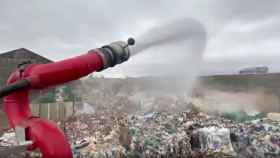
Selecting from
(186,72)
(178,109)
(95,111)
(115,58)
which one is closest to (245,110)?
(178,109)

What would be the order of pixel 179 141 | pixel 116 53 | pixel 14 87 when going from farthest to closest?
pixel 179 141 → pixel 116 53 → pixel 14 87

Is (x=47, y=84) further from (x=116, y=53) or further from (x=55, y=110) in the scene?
(x=55, y=110)

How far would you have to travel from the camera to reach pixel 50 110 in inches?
359

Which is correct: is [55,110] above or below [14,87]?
below

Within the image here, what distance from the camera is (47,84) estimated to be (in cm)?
195

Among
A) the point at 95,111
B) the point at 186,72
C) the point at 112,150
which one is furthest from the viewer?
the point at 95,111

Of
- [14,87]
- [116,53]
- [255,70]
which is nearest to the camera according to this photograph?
[14,87]

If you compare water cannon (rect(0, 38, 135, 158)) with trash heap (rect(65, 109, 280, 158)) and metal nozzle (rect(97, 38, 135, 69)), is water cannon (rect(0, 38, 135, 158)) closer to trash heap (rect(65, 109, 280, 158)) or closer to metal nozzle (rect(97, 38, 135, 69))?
metal nozzle (rect(97, 38, 135, 69))

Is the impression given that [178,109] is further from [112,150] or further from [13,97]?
[13,97]

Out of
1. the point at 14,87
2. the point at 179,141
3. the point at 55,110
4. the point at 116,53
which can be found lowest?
the point at 179,141

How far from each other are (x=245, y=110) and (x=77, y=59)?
7.06 m

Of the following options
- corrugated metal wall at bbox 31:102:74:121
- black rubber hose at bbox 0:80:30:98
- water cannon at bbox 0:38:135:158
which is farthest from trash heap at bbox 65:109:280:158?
corrugated metal wall at bbox 31:102:74:121

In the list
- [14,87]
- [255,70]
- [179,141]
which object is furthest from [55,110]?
[14,87]

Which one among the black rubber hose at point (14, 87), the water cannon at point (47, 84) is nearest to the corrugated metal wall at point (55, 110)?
the water cannon at point (47, 84)
